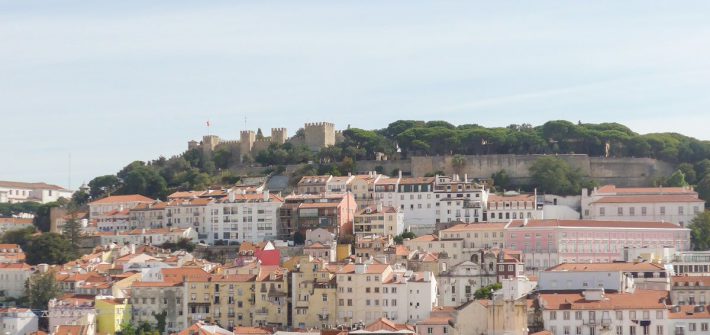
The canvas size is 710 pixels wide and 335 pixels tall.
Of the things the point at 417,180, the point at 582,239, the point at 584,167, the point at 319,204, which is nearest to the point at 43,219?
the point at 319,204

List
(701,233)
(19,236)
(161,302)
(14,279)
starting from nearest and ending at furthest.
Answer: (161,302) < (14,279) < (701,233) < (19,236)

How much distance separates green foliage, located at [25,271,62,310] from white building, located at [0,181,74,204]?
45215mm

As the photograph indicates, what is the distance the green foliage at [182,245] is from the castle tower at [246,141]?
64.0 ft

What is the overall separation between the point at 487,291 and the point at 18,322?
20.7 m

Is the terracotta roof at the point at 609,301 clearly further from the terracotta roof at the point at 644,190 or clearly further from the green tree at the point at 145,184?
the green tree at the point at 145,184

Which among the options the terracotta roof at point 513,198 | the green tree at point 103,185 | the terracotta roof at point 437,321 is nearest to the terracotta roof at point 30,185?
the green tree at point 103,185

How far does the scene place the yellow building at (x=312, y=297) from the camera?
60.4 meters

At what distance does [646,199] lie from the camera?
77188mm

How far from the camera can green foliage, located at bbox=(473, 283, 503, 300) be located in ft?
198

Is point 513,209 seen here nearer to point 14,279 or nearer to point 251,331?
point 251,331

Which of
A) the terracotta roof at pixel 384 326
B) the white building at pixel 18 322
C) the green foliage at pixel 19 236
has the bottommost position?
the white building at pixel 18 322

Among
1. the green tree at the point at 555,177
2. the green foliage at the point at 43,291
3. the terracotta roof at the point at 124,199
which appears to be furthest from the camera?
the terracotta roof at the point at 124,199

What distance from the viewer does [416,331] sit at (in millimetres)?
55750

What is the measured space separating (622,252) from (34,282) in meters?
28.8
